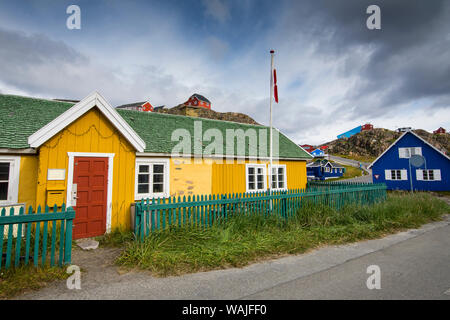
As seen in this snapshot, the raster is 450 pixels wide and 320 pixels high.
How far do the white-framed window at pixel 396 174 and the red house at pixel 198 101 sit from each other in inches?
2269

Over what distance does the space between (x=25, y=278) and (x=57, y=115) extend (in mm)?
7048

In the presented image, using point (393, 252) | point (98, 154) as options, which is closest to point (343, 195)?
point (393, 252)

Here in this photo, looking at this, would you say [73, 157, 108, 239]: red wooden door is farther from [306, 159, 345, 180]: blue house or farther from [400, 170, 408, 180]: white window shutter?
[306, 159, 345, 180]: blue house

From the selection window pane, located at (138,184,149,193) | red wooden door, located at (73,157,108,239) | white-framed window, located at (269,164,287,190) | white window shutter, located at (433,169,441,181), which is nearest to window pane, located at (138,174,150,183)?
window pane, located at (138,184,149,193)

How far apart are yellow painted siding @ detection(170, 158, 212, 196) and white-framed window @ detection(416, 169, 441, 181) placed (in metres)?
27.1

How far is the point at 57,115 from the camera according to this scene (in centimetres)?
939

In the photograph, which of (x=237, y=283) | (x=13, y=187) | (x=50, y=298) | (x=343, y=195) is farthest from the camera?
(x=343, y=195)

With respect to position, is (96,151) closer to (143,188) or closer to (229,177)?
(143,188)

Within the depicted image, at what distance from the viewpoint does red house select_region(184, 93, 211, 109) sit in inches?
2987

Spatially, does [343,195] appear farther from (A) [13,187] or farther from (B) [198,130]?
(A) [13,187]

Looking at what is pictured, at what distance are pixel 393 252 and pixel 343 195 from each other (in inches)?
179

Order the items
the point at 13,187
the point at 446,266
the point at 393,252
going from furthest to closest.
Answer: the point at 13,187 < the point at 393,252 < the point at 446,266

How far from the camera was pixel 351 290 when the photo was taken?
13.2 feet

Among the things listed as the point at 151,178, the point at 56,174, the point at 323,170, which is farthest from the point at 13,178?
the point at 323,170
